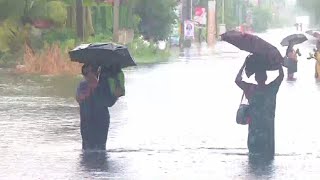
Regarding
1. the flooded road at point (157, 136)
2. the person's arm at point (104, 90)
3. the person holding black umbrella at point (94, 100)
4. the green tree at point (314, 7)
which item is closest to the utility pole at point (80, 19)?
the flooded road at point (157, 136)

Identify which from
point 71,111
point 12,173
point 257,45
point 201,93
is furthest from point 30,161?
point 201,93

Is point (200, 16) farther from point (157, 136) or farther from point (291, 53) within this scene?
point (157, 136)

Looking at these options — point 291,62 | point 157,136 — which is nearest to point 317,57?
point 291,62

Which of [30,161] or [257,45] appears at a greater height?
[257,45]

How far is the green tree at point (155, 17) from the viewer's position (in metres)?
56.8

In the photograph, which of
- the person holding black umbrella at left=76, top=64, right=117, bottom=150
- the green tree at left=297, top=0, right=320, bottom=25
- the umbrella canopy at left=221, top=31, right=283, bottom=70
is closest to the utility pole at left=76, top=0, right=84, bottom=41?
the person holding black umbrella at left=76, top=64, right=117, bottom=150

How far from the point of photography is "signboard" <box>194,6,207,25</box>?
93.1 m

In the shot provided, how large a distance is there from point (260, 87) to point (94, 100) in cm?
235

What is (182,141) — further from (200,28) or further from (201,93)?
(200,28)

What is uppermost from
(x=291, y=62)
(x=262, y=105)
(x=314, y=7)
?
(x=262, y=105)

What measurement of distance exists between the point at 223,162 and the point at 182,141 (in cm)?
232

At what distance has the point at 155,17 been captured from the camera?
5744 centimetres

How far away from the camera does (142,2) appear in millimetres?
56719

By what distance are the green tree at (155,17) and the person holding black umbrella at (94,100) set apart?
43.0 m
